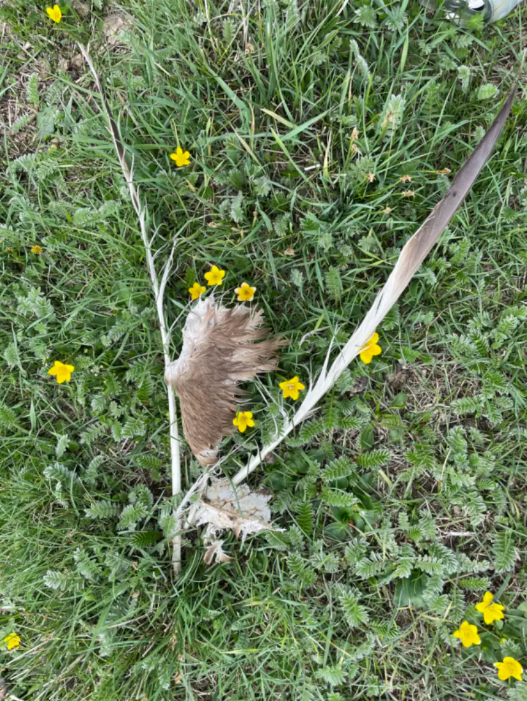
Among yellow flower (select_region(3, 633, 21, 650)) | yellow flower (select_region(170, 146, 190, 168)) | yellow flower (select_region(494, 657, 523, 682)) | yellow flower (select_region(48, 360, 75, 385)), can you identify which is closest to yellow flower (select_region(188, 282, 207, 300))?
yellow flower (select_region(170, 146, 190, 168))

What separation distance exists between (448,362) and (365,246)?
0.75 metres

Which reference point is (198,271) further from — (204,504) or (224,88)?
(204,504)

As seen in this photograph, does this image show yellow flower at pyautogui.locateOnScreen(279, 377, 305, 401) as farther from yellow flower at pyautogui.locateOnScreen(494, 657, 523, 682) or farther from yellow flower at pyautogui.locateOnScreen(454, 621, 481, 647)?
yellow flower at pyautogui.locateOnScreen(494, 657, 523, 682)

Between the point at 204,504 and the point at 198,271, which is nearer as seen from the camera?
the point at 204,504

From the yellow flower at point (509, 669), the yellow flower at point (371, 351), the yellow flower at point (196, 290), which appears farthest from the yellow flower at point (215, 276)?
the yellow flower at point (509, 669)

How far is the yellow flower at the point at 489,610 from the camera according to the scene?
2.30 meters

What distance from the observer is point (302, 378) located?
2.48m

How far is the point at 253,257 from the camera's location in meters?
2.53

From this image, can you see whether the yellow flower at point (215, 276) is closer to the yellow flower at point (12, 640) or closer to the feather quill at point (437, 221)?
the feather quill at point (437, 221)

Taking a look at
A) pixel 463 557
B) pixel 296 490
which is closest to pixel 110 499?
pixel 296 490

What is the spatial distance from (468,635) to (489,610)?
0.16 meters

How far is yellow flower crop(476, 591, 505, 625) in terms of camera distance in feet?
7.55

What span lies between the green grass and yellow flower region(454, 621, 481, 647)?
102mm

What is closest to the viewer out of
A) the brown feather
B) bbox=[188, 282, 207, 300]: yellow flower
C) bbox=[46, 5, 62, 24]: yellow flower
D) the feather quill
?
the feather quill
